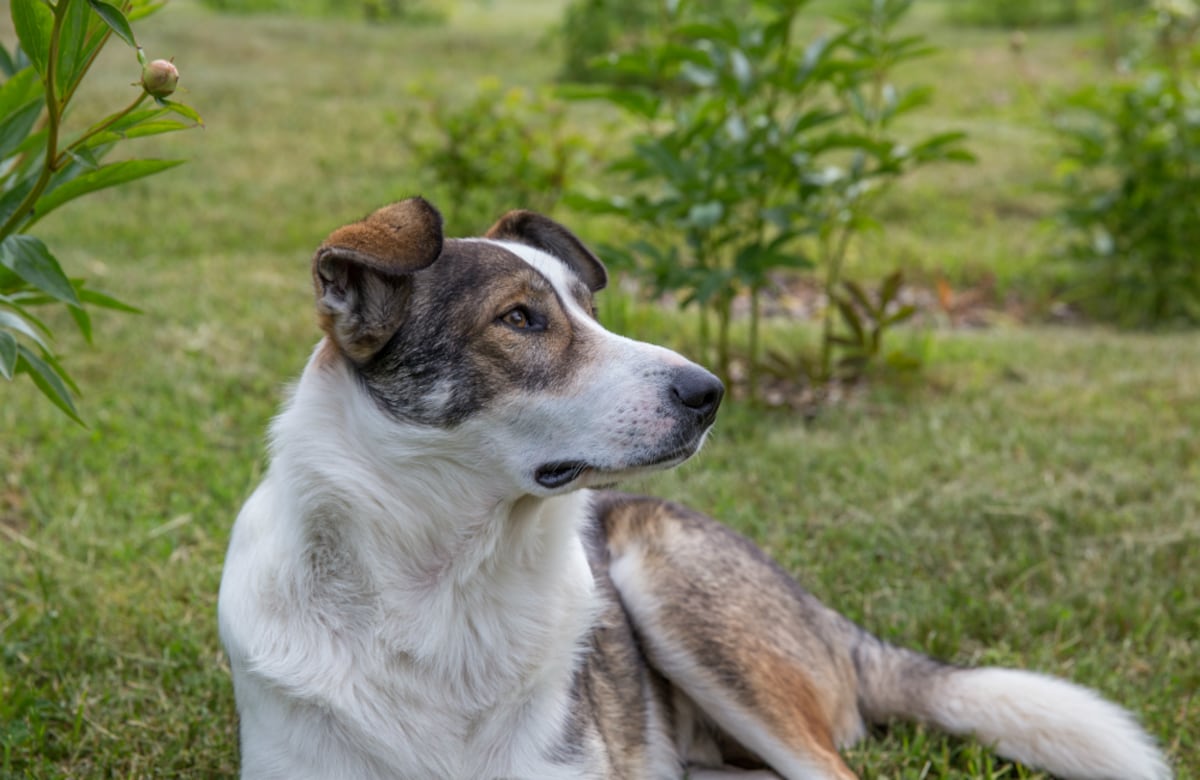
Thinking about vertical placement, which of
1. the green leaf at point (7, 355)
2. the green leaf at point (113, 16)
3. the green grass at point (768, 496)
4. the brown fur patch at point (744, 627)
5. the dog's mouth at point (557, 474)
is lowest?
the green grass at point (768, 496)

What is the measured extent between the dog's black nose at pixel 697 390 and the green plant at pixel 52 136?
100 centimetres

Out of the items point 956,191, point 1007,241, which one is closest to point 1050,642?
point 1007,241

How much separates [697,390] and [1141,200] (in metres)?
5.73

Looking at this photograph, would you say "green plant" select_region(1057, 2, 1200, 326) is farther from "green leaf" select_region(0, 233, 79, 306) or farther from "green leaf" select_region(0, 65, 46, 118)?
"green leaf" select_region(0, 233, 79, 306)

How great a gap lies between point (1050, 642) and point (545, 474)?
1974 millimetres

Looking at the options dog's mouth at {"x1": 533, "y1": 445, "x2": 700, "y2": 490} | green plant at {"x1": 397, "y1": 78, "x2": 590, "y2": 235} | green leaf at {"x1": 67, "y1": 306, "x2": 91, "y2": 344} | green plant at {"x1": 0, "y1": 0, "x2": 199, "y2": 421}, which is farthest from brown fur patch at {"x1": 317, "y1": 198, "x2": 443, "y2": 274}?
green plant at {"x1": 397, "y1": 78, "x2": 590, "y2": 235}

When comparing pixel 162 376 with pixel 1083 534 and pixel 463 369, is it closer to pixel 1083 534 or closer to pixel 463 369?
pixel 463 369

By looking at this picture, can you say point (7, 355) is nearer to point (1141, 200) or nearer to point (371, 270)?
point (371, 270)

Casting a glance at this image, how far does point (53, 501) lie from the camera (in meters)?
4.12

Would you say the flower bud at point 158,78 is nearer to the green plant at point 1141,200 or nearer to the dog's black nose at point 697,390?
the dog's black nose at point 697,390

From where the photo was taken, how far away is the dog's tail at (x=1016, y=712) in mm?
2725

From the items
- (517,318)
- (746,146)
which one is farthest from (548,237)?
(746,146)

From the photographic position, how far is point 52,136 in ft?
6.91

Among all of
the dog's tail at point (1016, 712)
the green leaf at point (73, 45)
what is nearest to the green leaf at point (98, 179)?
the green leaf at point (73, 45)
